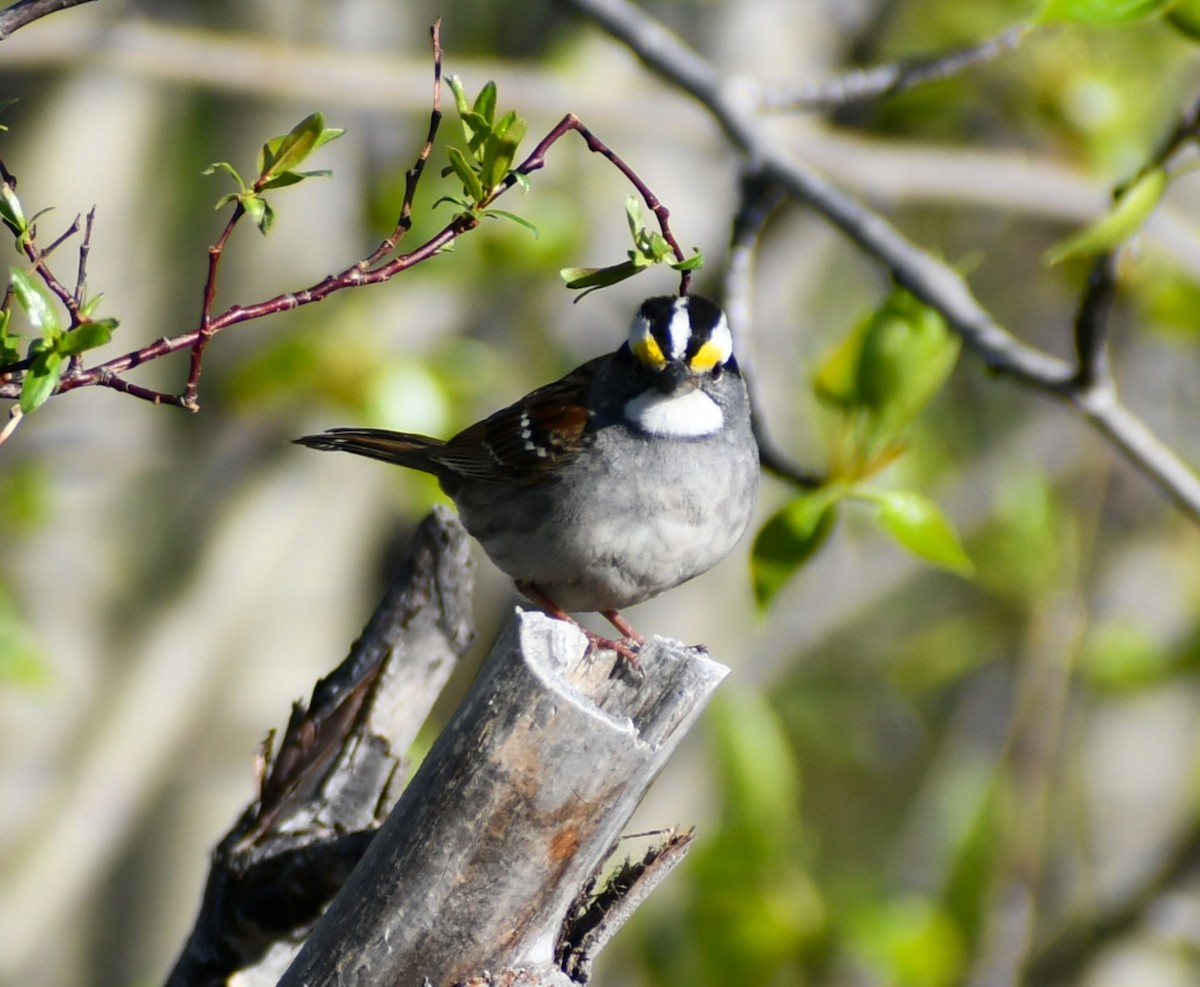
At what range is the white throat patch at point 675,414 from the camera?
2.79m

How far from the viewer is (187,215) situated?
570 centimetres

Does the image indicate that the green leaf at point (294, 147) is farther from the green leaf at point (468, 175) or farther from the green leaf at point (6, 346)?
the green leaf at point (6, 346)

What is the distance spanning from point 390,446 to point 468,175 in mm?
1775

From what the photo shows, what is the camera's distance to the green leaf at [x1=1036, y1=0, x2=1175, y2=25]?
209 cm

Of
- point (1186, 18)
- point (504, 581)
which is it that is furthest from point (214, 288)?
point (504, 581)

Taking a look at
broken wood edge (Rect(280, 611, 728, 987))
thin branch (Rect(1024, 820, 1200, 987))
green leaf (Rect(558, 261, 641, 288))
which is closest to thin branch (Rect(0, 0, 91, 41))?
green leaf (Rect(558, 261, 641, 288))

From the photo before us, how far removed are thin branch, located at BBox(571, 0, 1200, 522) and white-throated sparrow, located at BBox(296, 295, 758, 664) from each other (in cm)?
40

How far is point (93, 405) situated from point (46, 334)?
4.14 m

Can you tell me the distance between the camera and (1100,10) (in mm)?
2115

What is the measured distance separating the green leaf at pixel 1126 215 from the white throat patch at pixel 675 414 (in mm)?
834

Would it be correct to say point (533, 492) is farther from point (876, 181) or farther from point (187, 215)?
point (187, 215)

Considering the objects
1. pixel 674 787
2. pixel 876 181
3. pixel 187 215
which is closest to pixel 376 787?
pixel 876 181

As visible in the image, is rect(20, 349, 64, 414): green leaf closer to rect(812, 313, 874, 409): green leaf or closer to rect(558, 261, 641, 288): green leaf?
rect(558, 261, 641, 288): green leaf

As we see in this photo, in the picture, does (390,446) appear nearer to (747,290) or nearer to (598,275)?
(747,290)
